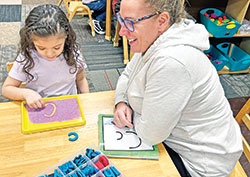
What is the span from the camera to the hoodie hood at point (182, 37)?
0.88 meters

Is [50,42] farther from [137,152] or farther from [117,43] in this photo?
[117,43]

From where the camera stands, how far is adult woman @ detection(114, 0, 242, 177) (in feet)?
2.75

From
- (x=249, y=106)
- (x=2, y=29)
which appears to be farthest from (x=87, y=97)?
(x=2, y=29)

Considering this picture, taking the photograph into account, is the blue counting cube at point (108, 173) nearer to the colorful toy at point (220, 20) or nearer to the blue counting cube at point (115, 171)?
the blue counting cube at point (115, 171)

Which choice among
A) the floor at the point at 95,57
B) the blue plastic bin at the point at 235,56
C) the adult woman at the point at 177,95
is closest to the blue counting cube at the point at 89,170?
the adult woman at the point at 177,95

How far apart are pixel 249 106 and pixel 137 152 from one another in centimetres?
66

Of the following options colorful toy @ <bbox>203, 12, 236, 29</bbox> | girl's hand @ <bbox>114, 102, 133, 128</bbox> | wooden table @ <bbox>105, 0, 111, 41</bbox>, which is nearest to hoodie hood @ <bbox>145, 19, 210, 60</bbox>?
girl's hand @ <bbox>114, 102, 133, 128</bbox>

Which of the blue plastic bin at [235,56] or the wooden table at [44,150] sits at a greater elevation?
the wooden table at [44,150]

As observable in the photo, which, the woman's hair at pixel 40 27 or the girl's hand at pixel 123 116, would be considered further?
the woman's hair at pixel 40 27

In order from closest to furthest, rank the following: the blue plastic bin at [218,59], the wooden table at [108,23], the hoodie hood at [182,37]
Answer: the hoodie hood at [182,37] → the blue plastic bin at [218,59] → the wooden table at [108,23]

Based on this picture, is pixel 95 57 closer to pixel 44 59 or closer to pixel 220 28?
pixel 220 28

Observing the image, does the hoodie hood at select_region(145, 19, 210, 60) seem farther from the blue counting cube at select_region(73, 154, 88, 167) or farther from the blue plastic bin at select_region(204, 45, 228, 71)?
the blue plastic bin at select_region(204, 45, 228, 71)

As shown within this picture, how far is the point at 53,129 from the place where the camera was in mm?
967

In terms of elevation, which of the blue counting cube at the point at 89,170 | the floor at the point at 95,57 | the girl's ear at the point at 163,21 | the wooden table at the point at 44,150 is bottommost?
the floor at the point at 95,57
